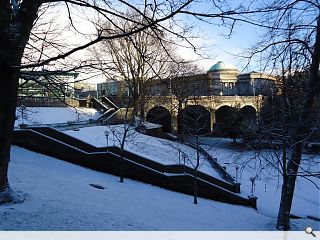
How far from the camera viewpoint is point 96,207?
9.77m

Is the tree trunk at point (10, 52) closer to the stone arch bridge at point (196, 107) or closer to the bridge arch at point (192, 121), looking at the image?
the bridge arch at point (192, 121)

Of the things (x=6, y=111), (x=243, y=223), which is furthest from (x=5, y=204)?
(x=243, y=223)

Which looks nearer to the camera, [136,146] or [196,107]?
[136,146]

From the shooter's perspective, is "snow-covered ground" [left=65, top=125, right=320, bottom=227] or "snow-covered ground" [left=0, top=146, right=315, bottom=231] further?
"snow-covered ground" [left=65, top=125, right=320, bottom=227]

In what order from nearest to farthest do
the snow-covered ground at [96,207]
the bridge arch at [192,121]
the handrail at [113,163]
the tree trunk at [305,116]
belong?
the snow-covered ground at [96,207], the tree trunk at [305,116], the handrail at [113,163], the bridge arch at [192,121]

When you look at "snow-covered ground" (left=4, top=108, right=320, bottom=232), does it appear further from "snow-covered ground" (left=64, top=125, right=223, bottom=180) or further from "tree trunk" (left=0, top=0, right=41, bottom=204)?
"tree trunk" (left=0, top=0, right=41, bottom=204)

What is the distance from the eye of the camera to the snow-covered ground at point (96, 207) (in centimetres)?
690

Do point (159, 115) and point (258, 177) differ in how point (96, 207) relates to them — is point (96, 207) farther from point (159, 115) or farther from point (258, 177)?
point (159, 115)

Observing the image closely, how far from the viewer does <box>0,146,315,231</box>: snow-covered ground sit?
690cm

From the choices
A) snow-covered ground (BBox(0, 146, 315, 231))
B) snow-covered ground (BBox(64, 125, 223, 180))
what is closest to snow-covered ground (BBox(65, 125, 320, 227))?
snow-covered ground (BBox(64, 125, 223, 180))

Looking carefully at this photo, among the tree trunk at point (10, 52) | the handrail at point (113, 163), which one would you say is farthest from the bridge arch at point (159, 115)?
the tree trunk at point (10, 52)

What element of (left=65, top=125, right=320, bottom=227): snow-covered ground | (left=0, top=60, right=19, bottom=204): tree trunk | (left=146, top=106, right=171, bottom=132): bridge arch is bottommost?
(left=65, top=125, right=320, bottom=227): snow-covered ground

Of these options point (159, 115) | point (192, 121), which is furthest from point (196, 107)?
point (192, 121)
